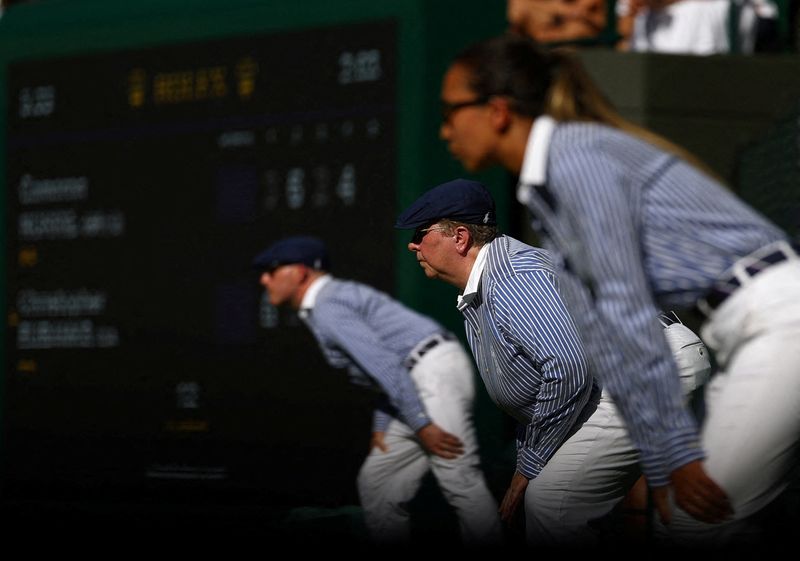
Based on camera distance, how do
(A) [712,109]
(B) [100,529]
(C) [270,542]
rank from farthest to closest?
(A) [712,109] → (B) [100,529] → (C) [270,542]

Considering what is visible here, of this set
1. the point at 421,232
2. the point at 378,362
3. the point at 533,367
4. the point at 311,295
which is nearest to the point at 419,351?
the point at 311,295

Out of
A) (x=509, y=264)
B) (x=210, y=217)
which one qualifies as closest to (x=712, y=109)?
(x=210, y=217)

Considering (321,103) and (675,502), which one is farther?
(321,103)

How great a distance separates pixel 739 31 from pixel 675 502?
6911mm

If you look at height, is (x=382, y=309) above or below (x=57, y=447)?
above

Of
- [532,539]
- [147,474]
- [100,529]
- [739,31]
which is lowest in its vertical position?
[147,474]

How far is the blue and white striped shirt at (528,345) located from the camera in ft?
13.6

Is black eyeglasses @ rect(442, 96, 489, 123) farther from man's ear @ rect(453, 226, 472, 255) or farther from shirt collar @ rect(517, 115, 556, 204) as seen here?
man's ear @ rect(453, 226, 472, 255)

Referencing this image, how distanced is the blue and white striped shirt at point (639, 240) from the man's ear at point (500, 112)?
0.28 feet

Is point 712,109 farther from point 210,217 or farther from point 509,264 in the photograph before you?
point 509,264

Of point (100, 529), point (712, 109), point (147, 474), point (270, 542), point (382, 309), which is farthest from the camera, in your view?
point (147, 474)

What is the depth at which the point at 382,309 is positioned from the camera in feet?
23.6

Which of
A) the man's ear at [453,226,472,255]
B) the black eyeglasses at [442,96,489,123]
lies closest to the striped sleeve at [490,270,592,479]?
the man's ear at [453,226,472,255]

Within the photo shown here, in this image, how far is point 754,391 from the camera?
2.96 m
